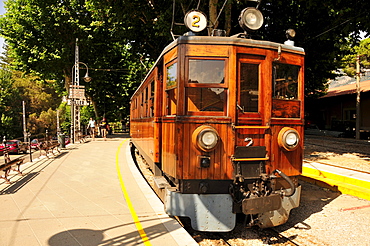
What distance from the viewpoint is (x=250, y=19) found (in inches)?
219

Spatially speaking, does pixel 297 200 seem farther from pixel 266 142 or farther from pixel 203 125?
pixel 203 125

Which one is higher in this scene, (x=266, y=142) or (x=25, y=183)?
(x=266, y=142)

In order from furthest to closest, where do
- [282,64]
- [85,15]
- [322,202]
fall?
[85,15], [322,202], [282,64]

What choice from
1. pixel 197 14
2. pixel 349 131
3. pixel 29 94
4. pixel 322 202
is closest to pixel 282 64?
pixel 197 14

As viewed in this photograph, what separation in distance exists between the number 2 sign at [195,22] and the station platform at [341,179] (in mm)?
5501

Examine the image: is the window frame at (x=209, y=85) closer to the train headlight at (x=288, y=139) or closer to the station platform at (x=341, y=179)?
the train headlight at (x=288, y=139)

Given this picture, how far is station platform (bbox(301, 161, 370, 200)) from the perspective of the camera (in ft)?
25.5

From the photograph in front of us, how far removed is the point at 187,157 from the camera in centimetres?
495

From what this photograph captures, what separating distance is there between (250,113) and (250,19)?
1716mm

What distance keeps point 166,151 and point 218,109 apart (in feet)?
4.30

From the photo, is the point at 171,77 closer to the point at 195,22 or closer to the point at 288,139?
the point at 195,22

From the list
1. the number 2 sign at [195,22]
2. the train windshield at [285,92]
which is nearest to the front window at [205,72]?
the number 2 sign at [195,22]

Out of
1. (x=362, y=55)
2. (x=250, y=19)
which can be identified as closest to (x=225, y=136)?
(x=250, y=19)

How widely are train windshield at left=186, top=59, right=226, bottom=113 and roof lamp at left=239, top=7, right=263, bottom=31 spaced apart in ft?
3.32
